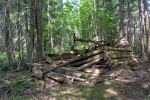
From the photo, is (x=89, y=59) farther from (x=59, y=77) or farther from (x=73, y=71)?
(x=59, y=77)

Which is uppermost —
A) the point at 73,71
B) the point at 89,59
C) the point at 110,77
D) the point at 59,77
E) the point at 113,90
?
the point at 89,59

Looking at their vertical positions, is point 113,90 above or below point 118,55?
below

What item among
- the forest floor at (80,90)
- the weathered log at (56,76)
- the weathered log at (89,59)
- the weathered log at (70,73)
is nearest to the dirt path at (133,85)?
the forest floor at (80,90)

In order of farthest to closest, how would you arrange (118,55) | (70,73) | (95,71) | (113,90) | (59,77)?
(118,55) → (95,71) → (70,73) → (59,77) → (113,90)

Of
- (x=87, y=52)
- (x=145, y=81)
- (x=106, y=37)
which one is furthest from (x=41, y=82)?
(x=106, y=37)

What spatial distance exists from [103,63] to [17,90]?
4.30m

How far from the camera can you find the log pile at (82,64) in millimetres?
7625

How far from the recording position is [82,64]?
29.5 ft

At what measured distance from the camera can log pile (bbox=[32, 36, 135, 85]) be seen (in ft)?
25.0

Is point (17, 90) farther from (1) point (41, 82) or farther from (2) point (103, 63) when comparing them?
(2) point (103, 63)

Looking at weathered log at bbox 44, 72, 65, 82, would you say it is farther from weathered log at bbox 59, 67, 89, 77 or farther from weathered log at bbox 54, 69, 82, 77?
weathered log at bbox 59, 67, 89, 77

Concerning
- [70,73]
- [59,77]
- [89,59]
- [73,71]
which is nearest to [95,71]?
[89,59]

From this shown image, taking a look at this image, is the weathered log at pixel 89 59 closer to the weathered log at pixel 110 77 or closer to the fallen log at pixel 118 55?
the fallen log at pixel 118 55

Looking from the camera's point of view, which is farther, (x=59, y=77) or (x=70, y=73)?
(x=70, y=73)
